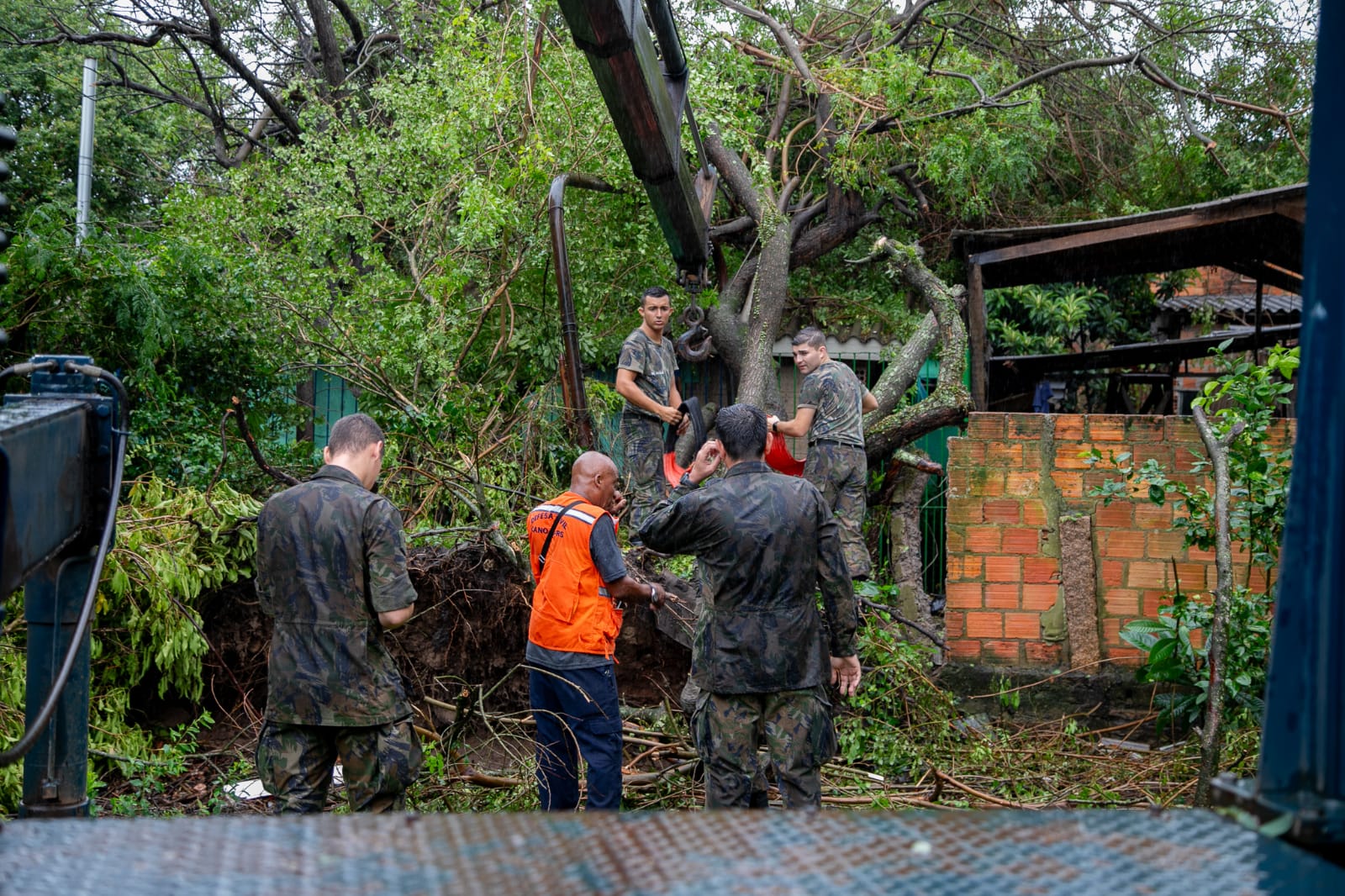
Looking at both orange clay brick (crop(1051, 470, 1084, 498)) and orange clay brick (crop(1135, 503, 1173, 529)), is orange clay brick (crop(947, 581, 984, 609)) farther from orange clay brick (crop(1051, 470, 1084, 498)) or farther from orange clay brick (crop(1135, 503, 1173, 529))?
orange clay brick (crop(1135, 503, 1173, 529))

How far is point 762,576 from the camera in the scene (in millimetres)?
4594

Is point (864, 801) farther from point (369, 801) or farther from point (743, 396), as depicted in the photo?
point (743, 396)

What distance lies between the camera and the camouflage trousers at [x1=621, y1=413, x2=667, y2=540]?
6.99 metres

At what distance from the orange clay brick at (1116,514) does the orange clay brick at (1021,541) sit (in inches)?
15.5

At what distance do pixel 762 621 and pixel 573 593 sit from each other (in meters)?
0.93

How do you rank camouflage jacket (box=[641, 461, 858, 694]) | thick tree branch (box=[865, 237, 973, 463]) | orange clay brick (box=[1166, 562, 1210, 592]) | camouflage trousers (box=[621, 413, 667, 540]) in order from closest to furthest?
1. camouflage jacket (box=[641, 461, 858, 694])
2. orange clay brick (box=[1166, 562, 1210, 592])
3. camouflage trousers (box=[621, 413, 667, 540])
4. thick tree branch (box=[865, 237, 973, 463])

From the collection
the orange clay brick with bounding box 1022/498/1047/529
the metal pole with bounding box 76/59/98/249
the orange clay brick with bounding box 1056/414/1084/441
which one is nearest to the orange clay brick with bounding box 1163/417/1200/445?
the orange clay brick with bounding box 1056/414/1084/441

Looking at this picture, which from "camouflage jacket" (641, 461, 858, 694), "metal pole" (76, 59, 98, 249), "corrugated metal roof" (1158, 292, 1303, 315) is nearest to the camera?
"camouflage jacket" (641, 461, 858, 694)

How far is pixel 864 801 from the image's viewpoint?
535 cm

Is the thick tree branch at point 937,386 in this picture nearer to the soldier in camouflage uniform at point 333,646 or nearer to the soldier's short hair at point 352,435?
the soldier's short hair at point 352,435

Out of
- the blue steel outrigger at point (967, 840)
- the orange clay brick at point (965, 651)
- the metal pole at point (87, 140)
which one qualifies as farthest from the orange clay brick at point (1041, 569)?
the metal pole at point (87, 140)

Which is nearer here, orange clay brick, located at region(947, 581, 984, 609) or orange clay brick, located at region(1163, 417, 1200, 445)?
orange clay brick, located at region(1163, 417, 1200, 445)

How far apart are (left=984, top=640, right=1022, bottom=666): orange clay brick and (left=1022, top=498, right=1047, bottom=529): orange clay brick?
76 centimetres

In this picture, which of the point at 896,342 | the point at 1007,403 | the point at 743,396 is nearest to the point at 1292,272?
the point at 1007,403
